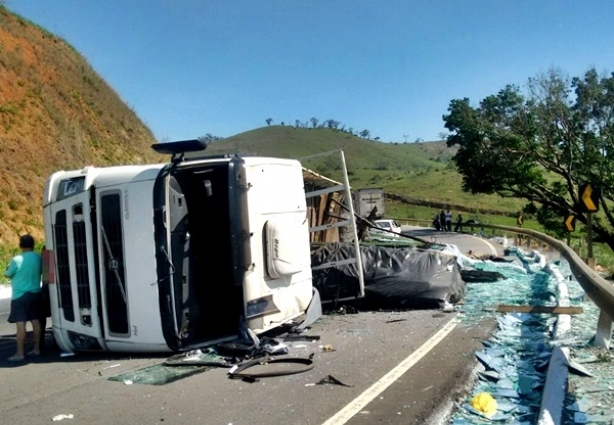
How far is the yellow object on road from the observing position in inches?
190

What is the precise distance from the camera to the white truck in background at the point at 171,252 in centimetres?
672

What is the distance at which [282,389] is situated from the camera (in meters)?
5.57

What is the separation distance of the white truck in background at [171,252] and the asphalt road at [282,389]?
51 cm

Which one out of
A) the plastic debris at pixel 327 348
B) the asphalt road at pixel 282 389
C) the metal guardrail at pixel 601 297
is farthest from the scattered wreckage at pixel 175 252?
the metal guardrail at pixel 601 297

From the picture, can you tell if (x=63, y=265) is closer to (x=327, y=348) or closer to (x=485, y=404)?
(x=327, y=348)

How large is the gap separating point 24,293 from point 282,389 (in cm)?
363

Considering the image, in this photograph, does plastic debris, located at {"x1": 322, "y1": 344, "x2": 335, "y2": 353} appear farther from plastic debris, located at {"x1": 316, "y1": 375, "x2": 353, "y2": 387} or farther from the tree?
the tree

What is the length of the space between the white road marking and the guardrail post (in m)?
1.70

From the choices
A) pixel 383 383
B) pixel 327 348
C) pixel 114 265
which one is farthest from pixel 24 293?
pixel 383 383

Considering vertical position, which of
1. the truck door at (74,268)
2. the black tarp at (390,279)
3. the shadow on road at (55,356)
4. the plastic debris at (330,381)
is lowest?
the plastic debris at (330,381)

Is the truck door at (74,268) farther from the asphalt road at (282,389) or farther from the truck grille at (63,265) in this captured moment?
the asphalt road at (282,389)

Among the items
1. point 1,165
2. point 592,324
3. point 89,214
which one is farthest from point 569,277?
point 1,165

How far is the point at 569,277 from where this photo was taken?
1195 centimetres

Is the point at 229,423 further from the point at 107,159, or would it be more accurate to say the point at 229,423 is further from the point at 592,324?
the point at 107,159
